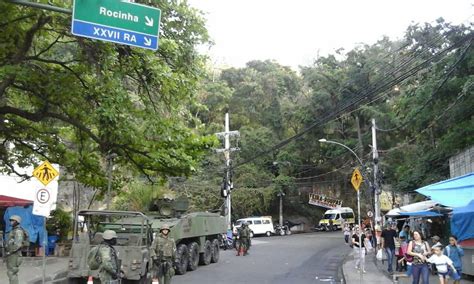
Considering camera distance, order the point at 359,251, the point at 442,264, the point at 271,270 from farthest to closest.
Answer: the point at 271,270, the point at 359,251, the point at 442,264

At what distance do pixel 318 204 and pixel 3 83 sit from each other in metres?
44.7

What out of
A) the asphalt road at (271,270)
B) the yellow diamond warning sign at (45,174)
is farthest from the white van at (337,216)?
the yellow diamond warning sign at (45,174)

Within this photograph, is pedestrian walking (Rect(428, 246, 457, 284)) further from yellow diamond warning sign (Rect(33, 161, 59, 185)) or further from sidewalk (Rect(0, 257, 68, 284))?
sidewalk (Rect(0, 257, 68, 284))

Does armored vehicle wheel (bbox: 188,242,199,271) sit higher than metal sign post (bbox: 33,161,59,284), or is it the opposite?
metal sign post (bbox: 33,161,59,284)

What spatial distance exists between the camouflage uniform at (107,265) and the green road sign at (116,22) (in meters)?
3.87

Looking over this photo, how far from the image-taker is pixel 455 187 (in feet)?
46.1

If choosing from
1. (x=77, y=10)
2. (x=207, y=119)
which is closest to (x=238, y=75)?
(x=207, y=119)

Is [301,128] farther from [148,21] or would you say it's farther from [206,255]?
[148,21]

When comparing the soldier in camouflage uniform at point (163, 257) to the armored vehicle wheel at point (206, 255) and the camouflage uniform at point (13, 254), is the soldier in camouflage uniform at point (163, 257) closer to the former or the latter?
the camouflage uniform at point (13, 254)

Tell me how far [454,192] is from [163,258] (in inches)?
314

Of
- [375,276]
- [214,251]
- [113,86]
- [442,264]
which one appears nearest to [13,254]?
[113,86]

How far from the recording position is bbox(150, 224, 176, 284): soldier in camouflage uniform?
1273cm

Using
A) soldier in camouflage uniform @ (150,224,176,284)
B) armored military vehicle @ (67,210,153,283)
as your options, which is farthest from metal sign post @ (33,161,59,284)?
soldier in camouflage uniform @ (150,224,176,284)

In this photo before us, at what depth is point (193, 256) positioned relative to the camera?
63.6 feet
